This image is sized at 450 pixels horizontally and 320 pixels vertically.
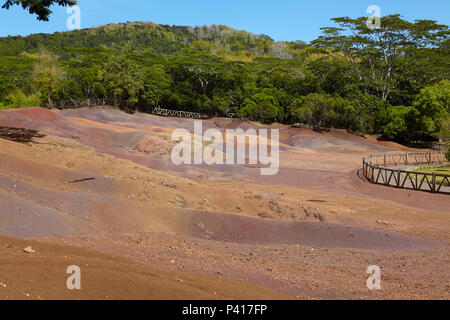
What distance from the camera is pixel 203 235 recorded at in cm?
1329

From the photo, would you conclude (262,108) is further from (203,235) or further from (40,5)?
(203,235)

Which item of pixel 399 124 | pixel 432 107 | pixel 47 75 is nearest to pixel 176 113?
pixel 47 75

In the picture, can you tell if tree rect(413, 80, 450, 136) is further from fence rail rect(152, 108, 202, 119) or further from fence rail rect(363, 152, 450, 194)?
fence rail rect(152, 108, 202, 119)

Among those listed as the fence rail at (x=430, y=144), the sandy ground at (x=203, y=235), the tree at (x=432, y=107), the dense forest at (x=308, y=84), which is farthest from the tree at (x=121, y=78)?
the fence rail at (x=430, y=144)

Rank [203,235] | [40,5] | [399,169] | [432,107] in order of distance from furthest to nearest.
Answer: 1. [432,107]
2. [399,169]
3. [40,5]
4. [203,235]

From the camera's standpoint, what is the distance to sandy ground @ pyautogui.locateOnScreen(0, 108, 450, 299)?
711 cm

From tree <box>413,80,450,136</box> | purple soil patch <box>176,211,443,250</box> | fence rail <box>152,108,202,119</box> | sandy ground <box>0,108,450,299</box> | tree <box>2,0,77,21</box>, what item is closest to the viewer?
sandy ground <box>0,108,450,299</box>

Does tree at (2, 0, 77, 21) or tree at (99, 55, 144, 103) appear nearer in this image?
tree at (2, 0, 77, 21)

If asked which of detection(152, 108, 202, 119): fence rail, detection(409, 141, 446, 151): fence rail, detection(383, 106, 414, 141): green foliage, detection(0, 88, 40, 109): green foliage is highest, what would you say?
detection(0, 88, 40, 109): green foliage

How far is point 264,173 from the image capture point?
30.3 metres

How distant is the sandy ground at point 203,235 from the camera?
23.3ft

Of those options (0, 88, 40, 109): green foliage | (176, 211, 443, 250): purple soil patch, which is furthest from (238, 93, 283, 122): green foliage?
(176, 211, 443, 250): purple soil patch

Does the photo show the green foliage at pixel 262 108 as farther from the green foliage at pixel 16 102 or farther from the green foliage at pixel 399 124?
the green foliage at pixel 16 102
